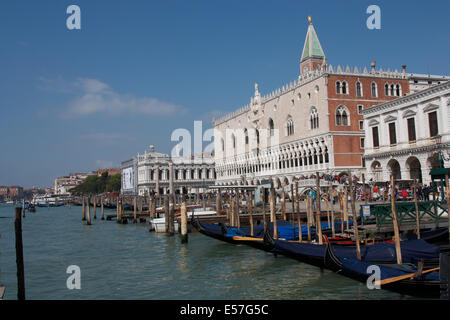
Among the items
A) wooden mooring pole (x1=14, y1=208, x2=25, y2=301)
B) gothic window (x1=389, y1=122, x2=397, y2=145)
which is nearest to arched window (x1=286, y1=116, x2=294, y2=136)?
gothic window (x1=389, y1=122, x2=397, y2=145)

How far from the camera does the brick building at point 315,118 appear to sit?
88.2 feet

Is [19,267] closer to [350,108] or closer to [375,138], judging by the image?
[375,138]

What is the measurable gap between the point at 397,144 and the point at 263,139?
16277 millimetres

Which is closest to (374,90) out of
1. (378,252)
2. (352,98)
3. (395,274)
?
(352,98)

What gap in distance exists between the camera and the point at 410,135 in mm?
20234

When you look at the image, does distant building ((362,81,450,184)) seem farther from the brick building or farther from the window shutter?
the brick building

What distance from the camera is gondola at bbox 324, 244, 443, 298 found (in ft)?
22.6

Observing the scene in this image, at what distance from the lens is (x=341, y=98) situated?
2714cm

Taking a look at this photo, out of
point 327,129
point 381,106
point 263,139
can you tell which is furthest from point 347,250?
point 263,139

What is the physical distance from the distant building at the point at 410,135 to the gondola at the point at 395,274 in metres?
10.1

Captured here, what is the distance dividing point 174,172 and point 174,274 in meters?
49.6

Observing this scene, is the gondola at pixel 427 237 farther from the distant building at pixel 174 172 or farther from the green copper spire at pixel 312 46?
the distant building at pixel 174 172

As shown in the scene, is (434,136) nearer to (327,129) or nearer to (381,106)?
(381,106)

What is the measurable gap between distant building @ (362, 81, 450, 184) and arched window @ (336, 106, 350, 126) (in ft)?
12.5
